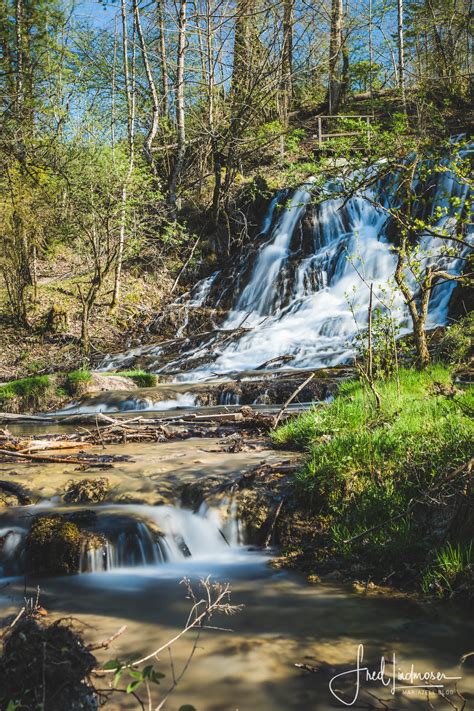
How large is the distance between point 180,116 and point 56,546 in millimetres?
22332

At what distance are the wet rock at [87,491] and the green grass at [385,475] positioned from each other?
1892mm

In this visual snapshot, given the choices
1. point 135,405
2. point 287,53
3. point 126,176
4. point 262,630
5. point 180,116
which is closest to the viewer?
point 262,630

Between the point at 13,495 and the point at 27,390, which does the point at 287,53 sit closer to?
the point at 27,390

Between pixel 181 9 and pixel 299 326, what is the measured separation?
533 inches

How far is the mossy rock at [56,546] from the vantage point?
424cm

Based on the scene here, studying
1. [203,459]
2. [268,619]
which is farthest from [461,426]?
[203,459]

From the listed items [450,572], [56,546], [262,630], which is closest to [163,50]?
[56,546]

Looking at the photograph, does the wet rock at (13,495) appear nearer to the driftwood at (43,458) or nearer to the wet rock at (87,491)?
the wet rock at (87,491)

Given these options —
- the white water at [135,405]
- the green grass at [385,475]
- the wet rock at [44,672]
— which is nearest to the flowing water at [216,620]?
the green grass at [385,475]

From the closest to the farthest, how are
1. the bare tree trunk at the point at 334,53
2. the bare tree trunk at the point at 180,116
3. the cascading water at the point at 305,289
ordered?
the cascading water at the point at 305,289 < the bare tree trunk at the point at 180,116 < the bare tree trunk at the point at 334,53

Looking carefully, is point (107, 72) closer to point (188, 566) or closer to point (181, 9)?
point (181, 9)

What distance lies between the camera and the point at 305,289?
1898 centimetres

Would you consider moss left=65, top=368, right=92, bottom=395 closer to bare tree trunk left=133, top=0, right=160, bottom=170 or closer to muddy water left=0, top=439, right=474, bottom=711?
muddy water left=0, top=439, right=474, bottom=711

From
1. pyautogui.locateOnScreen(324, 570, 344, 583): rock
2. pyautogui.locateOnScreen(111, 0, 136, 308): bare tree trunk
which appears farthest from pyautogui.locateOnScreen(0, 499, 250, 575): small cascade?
pyautogui.locateOnScreen(111, 0, 136, 308): bare tree trunk
